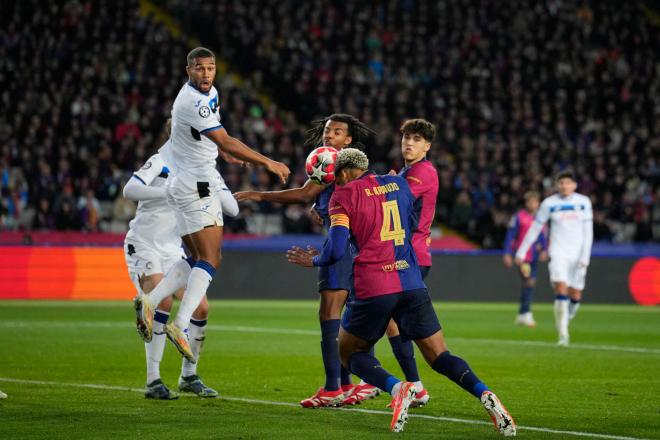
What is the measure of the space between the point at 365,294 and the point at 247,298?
57.8 feet

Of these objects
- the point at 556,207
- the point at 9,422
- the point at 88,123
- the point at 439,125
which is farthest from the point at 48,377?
the point at 439,125

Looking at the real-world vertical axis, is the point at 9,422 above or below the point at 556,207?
below

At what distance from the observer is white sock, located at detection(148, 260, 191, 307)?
943cm

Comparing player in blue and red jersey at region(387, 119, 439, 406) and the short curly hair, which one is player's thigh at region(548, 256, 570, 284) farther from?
the short curly hair

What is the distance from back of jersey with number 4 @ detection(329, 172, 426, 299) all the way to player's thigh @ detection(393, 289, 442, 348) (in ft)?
0.23

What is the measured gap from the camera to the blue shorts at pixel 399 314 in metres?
7.91

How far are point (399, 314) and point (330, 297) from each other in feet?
4.49

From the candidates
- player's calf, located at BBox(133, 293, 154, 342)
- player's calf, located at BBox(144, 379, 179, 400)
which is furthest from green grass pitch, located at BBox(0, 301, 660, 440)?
player's calf, located at BBox(133, 293, 154, 342)

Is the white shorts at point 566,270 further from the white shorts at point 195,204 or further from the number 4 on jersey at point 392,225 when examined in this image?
the number 4 on jersey at point 392,225

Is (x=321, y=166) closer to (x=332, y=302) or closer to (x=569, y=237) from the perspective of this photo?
(x=332, y=302)

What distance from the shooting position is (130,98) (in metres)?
28.9

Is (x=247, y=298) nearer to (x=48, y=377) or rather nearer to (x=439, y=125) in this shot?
(x=439, y=125)

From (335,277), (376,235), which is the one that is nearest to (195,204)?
(335,277)

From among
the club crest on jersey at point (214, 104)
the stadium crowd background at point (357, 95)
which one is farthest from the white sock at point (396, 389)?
the stadium crowd background at point (357, 95)
